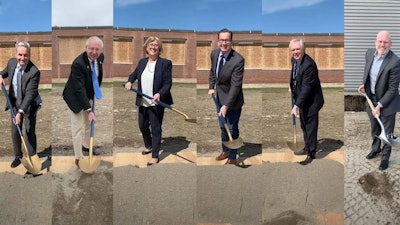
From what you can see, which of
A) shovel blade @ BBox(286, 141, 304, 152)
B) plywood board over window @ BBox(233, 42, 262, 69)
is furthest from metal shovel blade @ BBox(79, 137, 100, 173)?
shovel blade @ BBox(286, 141, 304, 152)

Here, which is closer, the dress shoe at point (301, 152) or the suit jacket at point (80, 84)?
the suit jacket at point (80, 84)

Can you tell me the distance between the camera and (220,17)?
199 inches

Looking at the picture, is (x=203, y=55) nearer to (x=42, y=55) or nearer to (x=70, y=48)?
(x=70, y=48)

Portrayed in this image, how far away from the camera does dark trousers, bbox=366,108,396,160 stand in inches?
207

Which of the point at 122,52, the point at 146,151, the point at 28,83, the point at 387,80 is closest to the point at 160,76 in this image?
Answer: the point at 122,52

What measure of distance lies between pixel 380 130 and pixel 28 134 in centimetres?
329

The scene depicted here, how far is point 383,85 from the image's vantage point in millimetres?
5195

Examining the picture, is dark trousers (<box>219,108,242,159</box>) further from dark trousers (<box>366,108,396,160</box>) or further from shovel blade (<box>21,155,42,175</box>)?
shovel blade (<box>21,155,42,175</box>)

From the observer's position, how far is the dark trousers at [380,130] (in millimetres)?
5258

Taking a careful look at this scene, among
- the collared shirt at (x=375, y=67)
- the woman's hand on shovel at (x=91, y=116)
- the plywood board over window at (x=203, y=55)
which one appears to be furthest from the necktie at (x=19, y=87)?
the collared shirt at (x=375, y=67)

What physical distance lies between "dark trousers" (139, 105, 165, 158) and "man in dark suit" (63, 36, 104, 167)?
449 millimetres

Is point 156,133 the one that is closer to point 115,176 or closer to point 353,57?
point 115,176

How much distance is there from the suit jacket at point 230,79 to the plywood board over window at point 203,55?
1.6 inches

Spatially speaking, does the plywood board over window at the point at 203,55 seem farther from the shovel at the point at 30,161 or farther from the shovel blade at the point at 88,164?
the shovel at the point at 30,161
